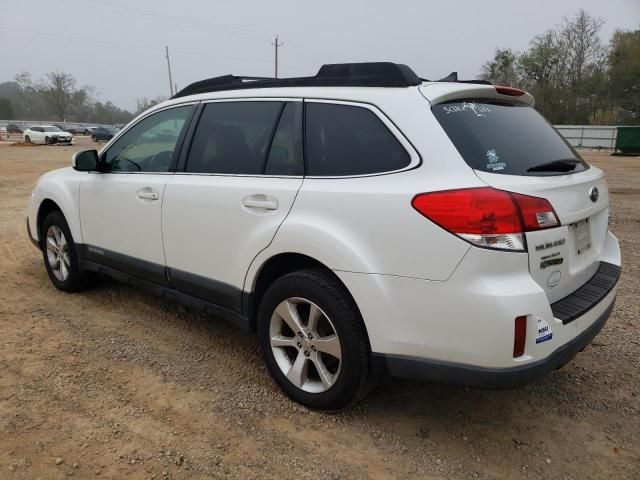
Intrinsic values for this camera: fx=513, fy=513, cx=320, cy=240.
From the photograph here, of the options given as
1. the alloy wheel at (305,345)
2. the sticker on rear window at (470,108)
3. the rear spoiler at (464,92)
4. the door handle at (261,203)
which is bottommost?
the alloy wheel at (305,345)

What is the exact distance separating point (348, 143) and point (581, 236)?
4.17 feet

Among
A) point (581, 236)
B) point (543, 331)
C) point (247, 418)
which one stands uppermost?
point (581, 236)

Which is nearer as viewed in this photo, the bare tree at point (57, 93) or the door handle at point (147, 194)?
the door handle at point (147, 194)

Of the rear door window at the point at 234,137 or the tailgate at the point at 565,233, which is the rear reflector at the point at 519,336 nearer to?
the tailgate at the point at 565,233

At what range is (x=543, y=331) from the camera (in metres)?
2.22

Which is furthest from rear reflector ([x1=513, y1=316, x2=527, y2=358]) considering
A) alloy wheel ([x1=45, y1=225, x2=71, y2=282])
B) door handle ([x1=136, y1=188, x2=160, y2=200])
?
alloy wheel ([x1=45, y1=225, x2=71, y2=282])

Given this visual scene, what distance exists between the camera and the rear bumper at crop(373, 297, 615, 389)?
222 centimetres

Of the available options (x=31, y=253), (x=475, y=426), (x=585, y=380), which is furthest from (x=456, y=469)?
(x=31, y=253)

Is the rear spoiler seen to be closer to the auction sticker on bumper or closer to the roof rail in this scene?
the roof rail

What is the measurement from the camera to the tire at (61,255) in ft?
14.8

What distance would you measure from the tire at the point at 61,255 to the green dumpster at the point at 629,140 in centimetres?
3418

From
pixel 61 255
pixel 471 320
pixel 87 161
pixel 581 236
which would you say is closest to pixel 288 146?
pixel 471 320

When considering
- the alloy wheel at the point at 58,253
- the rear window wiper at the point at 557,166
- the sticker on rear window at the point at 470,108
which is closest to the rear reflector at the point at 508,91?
the sticker on rear window at the point at 470,108

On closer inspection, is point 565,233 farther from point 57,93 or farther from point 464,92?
point 57,93
